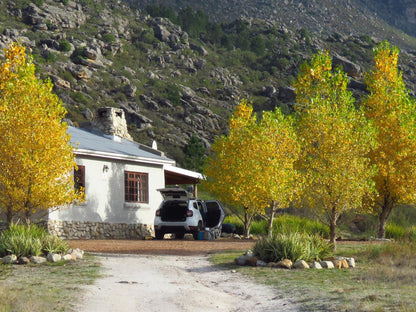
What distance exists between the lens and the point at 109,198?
24.2m

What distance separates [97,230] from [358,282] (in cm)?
1499

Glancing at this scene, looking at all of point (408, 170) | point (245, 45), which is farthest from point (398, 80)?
point (245, 45)

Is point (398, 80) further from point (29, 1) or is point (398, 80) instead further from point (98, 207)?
point (29, 1)

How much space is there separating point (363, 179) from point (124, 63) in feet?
226

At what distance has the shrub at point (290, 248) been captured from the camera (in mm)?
12891

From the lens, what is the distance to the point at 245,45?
329 ft

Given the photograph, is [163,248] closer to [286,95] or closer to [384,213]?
[384,213]

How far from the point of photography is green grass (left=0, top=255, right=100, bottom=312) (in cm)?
854

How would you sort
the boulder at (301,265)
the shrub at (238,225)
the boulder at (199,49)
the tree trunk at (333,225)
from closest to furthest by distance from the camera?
the boulder at (301,265) → the tree trunk at (333,225) → the shrub at (238,225) → the boulder at (199,49)

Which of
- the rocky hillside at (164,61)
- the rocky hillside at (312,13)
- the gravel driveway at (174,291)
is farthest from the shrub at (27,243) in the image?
the rocky hillside at (312,13)

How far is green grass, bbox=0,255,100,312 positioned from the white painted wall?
915 centimetres

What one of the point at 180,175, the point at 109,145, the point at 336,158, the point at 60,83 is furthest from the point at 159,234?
the point at 60,83

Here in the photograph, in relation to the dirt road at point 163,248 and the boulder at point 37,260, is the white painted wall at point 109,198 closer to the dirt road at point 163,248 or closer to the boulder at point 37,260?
the dirt road at point 163,248

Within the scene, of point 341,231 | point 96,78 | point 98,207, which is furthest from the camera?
point 96,78
